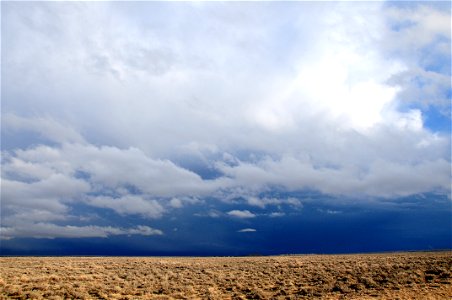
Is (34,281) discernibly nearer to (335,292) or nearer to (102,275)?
(102,275)

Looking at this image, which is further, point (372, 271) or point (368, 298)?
point (372, 271)

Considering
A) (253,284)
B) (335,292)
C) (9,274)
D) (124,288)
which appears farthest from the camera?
(9,274)

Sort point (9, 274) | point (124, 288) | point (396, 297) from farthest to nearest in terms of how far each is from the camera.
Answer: point (9, 274), point (124, 288), point (396, 297)

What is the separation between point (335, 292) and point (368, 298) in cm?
352

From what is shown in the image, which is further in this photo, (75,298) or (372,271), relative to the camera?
(372,271)

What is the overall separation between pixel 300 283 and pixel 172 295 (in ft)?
39.8

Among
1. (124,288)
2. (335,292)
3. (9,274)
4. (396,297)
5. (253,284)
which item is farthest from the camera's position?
(9,274)

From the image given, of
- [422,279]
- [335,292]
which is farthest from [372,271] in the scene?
[335,292]

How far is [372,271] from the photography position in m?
42.3

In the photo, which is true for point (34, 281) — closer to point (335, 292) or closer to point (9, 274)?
point (9, 274)

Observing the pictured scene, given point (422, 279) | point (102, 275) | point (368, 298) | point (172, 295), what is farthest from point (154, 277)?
point (422, 279)

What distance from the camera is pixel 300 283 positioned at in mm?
38812

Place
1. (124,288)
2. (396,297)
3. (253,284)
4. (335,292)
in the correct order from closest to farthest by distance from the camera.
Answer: (396,297) < (335,292) < (124,288) < (253,284)

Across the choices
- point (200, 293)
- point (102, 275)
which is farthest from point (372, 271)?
point (102, 275)
